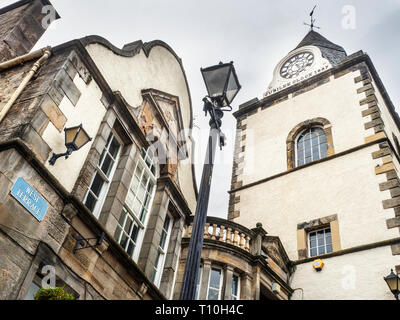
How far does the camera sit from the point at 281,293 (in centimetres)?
1247

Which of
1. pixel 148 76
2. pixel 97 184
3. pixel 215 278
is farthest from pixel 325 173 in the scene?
pixel 97 184

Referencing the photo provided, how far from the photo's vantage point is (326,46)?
23672mm

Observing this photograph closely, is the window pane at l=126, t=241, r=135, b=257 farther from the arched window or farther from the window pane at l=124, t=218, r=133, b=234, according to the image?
the arched window

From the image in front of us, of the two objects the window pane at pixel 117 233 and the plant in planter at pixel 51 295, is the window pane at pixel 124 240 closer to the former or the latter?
the window pane at pixel 117 233

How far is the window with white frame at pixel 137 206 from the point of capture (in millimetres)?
8352

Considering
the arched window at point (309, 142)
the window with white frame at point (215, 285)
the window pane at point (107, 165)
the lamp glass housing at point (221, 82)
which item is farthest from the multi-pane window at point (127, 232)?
the arched window at point (309, 142)

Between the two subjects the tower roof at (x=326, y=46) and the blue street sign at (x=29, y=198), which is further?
the tower roof at (x=326, y=46)

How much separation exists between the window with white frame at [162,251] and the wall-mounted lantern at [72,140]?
361cm

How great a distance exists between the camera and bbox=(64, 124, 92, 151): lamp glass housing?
6.57m

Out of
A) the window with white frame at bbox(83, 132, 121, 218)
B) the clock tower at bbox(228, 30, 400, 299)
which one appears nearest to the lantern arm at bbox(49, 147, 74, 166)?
the window with white frame at bbox(83, 132, 121, 218)

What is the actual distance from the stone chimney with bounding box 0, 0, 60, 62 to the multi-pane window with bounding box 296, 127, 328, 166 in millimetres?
10500
